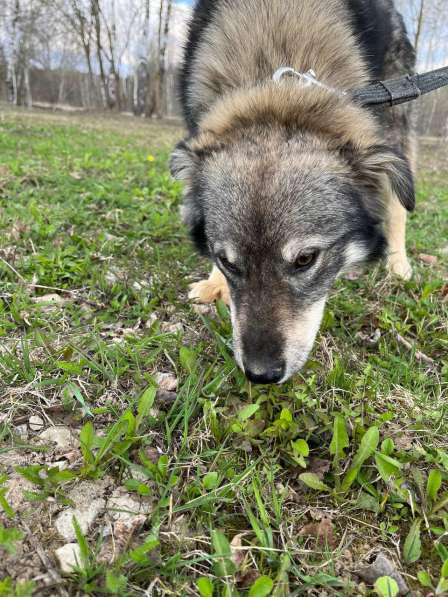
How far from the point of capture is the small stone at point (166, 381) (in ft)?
7.02

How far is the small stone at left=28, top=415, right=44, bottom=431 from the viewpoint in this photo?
1.85 metres

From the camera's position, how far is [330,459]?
1.82 metres

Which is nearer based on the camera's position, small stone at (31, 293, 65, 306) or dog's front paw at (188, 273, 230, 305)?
small stone at (31, 293, 65, 306)

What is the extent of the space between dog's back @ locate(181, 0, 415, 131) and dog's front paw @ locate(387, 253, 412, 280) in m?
1.46

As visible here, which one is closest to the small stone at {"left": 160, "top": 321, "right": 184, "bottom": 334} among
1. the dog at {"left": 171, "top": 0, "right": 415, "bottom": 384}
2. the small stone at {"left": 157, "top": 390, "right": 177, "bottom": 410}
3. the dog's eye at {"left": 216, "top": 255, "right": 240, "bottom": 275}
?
the dog at {"left": 171, "top": 0, "right": 415, "bottom": 384}

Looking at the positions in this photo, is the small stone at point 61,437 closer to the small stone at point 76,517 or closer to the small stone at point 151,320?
the small stone at point 76,517

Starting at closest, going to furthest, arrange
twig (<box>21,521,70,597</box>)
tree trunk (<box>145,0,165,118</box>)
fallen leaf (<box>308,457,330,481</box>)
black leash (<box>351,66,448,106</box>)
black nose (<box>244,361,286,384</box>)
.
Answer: twig (<box>21,521,70,597</box>) < fallen leaf (<box>308,457,330,481</box>) < black nose (<box>244,361,286,384</box>) < black leash (<box>351,66,448,106</box>) < tree trunk (<box>145,0,165,118</box>)

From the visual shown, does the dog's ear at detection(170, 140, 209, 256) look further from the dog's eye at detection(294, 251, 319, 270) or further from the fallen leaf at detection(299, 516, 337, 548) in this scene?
the fallen leaf at detection(299, 516, 337, 548)

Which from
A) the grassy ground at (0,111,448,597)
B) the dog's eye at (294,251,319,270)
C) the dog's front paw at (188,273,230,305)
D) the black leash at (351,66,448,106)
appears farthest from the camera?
the dog's front paw at (188,273,230,305)

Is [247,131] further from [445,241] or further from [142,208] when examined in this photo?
[445,241]

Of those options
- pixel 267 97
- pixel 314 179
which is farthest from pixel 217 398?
pixel 267 97

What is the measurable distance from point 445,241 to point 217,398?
370 centimetres

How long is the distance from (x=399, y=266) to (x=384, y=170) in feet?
4.40

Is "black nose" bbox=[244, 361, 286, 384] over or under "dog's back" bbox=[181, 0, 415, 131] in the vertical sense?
under
